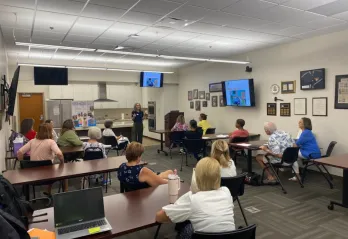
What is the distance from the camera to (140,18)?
4.13 meters

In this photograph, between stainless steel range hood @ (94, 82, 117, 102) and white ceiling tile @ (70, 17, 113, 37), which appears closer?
white ceiling tile @ (70, 17, 113, 37)

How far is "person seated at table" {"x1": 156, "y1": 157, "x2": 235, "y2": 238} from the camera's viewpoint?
165cm

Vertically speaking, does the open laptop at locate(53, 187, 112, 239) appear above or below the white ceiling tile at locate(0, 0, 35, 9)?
below

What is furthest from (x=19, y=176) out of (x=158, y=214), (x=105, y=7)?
(x=105, y=7)

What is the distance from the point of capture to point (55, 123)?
8766 mm

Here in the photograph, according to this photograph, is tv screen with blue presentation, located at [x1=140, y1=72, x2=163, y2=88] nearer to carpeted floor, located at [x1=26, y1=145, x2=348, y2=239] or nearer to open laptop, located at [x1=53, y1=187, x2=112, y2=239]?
carpeted floor, located at [x1=26, y1=145, x2=348, y2=239]

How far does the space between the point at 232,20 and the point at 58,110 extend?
6696 mm

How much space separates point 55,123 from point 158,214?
8.01 m

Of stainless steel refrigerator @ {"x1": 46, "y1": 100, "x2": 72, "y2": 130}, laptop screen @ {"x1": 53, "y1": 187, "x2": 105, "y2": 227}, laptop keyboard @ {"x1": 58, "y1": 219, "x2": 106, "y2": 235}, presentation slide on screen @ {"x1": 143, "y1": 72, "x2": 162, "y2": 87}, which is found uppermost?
presentation slide on screen @ {"x1": 143, "y1": 72, "x2": 162, "y2": 87}

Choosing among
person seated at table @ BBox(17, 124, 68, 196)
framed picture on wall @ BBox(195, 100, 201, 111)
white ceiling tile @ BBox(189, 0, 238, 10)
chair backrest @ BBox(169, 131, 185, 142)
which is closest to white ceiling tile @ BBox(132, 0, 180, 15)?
white ceiling tile @ BBox(189, 0, 238, 10)

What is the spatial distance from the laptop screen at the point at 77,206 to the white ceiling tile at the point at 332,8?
3.86 m

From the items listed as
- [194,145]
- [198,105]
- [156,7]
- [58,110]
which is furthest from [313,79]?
[58,110]

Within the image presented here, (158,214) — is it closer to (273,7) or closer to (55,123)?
(273,7)

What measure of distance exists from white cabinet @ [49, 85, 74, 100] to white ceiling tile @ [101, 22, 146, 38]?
4.86m
